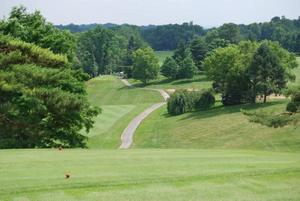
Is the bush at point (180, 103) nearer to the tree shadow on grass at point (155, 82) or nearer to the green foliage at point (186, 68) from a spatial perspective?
the green foliage at point (186, 68)

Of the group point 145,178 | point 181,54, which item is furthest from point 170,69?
point 145,178

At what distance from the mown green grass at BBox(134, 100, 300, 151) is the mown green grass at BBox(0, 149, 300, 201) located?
24.7 m

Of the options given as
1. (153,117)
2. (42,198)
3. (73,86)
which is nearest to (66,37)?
(73,86)

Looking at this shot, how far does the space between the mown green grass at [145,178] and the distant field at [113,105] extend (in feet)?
94.5

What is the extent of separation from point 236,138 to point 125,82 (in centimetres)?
7034

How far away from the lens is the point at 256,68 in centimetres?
5744

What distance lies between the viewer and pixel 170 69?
101875mm

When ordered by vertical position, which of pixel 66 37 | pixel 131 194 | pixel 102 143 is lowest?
pixel 102 143

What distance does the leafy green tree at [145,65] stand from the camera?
99.4 m

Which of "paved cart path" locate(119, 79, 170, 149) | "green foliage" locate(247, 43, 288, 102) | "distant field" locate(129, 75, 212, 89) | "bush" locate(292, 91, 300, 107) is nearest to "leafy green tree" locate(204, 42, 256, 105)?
"green foliage" locate(247, 43, 288, 102)

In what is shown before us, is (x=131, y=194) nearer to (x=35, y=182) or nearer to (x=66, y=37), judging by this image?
(x=35, y=182)

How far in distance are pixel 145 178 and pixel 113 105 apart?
221ft

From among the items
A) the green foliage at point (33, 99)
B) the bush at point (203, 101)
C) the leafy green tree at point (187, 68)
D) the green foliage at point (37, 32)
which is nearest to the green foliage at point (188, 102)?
the bush at point (203, 101)

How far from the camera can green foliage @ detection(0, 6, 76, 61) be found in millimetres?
28516
